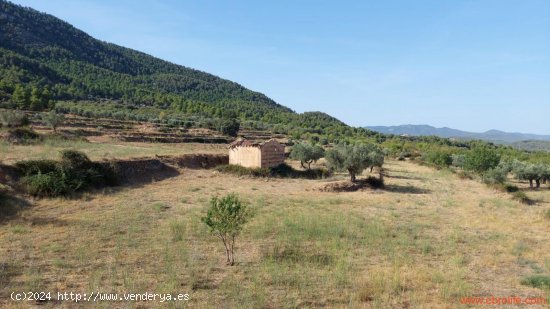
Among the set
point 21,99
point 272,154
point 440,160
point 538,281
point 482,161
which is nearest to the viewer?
point 538,281

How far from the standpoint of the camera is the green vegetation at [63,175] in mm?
22734

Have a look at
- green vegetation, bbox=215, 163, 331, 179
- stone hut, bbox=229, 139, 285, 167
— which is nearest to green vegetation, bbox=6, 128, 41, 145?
green vegetation, bbox=215, 163, 331, 179

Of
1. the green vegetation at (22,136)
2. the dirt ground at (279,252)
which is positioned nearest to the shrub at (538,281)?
the dirt ground at (279,252)

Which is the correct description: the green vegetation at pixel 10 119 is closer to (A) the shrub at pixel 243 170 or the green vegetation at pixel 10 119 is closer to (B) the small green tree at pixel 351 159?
(A) the shrub at pixel 243 170

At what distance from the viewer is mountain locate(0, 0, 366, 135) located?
93.9 metres

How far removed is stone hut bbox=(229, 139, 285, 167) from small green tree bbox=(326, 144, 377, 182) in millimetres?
6971

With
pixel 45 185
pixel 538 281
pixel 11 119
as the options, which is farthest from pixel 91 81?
pixel 538 281

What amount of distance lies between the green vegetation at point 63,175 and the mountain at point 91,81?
46982mm

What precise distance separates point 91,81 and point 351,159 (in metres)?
115

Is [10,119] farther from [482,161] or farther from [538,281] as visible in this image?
[482,161]

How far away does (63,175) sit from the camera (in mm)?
24391

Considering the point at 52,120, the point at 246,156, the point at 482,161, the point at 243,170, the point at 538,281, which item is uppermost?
the point at 52,120

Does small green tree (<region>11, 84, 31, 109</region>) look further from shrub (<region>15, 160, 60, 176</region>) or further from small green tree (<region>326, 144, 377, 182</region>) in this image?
small green tree (<region>326, 144, 377, 182</region>)

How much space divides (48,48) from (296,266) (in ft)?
535
